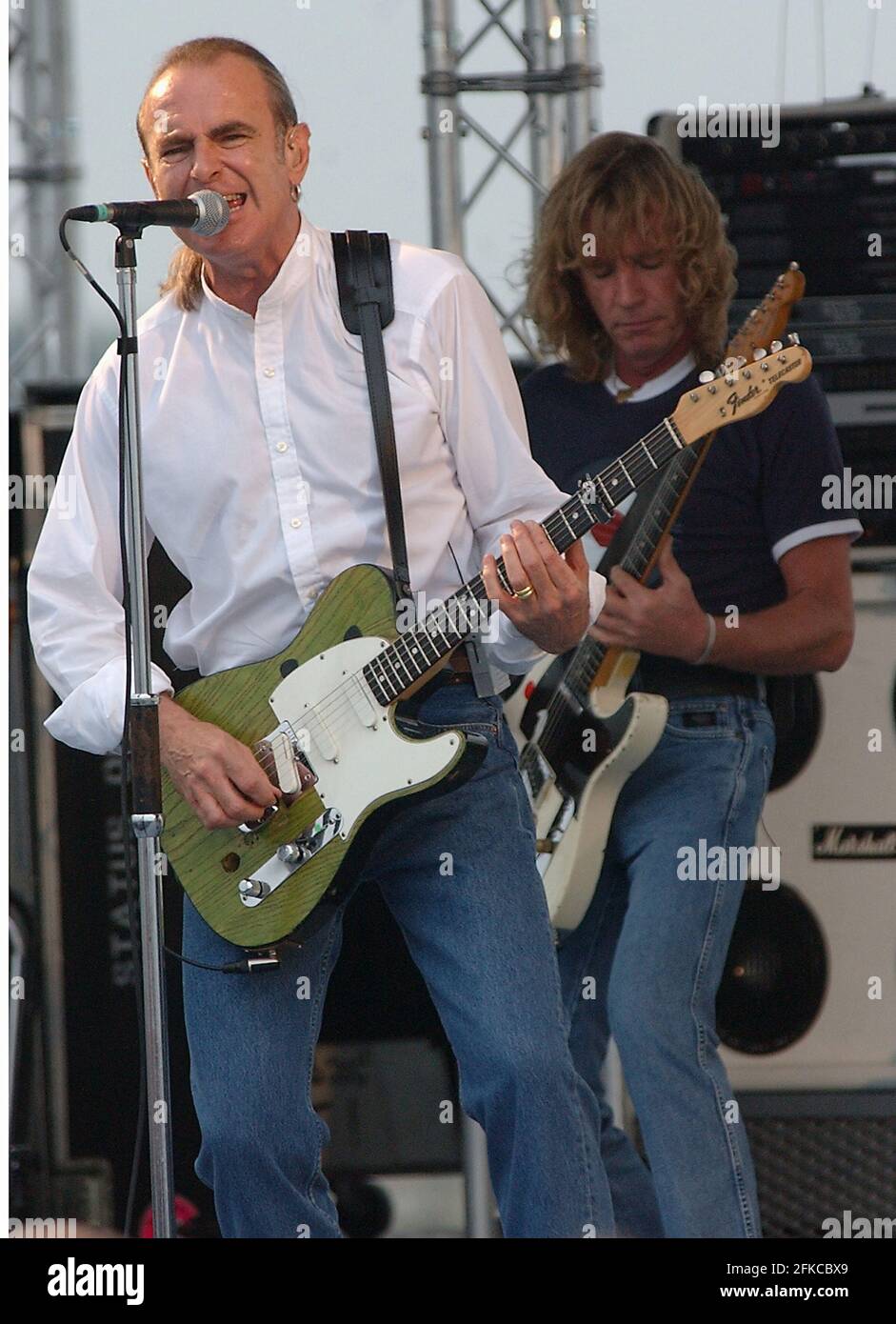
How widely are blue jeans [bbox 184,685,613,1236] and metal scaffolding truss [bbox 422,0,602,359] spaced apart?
1394mm

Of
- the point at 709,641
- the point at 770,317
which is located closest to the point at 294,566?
the point at 709,641

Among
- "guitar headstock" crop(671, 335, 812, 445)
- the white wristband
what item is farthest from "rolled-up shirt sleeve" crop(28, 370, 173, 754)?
the white wristband

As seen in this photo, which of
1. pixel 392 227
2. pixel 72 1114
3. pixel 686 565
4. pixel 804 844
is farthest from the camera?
pixel 392 227

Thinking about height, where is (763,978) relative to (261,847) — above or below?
below

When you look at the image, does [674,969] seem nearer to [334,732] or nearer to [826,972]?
[826,972]

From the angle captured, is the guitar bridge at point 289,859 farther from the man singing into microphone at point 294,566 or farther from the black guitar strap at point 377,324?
the black guitar strap at point 377,324

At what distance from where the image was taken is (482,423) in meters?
2.40

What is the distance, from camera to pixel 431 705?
7.74 feet

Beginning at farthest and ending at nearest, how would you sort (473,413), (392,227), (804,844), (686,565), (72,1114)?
(392,227), (72,1114), (804,844), (686,565), (473,413)

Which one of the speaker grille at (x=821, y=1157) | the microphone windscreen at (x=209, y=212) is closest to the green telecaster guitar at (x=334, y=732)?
the microphone windscreen at (x=209, y=212)

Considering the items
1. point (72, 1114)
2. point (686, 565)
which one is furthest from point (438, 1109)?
point (686, 565)

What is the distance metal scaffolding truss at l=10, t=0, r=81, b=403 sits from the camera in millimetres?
4699

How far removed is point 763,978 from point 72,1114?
139 centimetres
